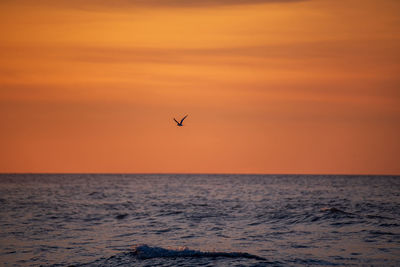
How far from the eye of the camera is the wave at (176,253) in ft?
63.7

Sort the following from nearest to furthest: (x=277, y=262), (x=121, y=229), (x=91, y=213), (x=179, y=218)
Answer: (x=277, y=262) → (x=121, y=229) → (x=179, y=218) → (x=91, y=213)

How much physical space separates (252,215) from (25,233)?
51.4ft

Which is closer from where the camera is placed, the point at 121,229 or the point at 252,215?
the point at 121,229

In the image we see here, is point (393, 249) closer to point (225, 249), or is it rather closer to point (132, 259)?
point (225, 249)

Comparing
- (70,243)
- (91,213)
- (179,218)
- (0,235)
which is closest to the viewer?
(70,243)

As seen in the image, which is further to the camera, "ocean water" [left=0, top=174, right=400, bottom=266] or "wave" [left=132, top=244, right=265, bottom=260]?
"wave" [left=132, top=244, right=265, bottom=260]

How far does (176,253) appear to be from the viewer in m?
19.8

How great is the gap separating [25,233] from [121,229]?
17.8ft

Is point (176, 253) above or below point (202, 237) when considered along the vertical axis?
below

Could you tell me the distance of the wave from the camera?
1941 centimetres

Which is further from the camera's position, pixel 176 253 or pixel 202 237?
pixel 202 237

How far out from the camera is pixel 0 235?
25.3m

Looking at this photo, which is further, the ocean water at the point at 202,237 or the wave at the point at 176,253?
the wave at the point at 176,253

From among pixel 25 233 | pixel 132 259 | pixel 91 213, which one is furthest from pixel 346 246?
pixel 91 213
